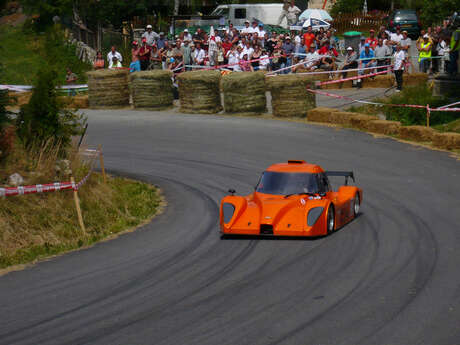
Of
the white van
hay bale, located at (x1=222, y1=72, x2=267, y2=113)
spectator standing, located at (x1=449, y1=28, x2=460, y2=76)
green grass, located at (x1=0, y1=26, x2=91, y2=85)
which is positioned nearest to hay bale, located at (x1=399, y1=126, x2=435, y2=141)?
hay bale, located at (x1=222, y1=72, x2=267, y2=113)

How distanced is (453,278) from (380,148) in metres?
11.5

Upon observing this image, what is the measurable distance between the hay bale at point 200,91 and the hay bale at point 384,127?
688 centimetres

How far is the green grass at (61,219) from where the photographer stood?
12.4 metres

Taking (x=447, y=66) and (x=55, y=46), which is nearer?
(x=447, y=66)

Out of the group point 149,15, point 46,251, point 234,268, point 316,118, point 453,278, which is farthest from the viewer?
point 149,15

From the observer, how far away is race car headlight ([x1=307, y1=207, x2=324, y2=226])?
12.1 meters

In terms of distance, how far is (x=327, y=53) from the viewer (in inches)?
1264

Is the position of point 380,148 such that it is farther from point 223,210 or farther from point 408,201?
point 223,210

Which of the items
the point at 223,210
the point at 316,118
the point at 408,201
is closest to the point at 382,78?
the point at 316,118

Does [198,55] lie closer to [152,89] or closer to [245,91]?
[152,89]

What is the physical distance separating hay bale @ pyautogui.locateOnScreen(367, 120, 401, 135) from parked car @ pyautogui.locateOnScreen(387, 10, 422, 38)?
25.7 metres

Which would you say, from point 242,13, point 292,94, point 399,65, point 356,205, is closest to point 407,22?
point 242,13

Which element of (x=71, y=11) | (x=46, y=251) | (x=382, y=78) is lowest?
(x=46, y=251)

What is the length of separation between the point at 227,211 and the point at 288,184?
1.35 metres
